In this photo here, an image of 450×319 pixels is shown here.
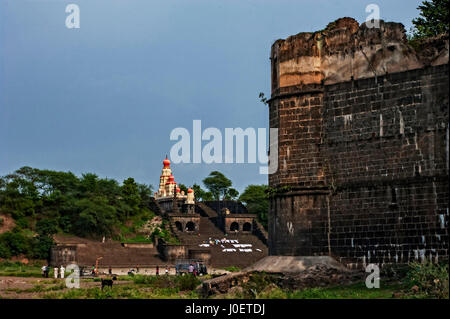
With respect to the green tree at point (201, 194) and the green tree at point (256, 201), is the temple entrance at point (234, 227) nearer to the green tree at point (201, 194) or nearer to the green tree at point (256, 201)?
the green tree at point (256, 201)

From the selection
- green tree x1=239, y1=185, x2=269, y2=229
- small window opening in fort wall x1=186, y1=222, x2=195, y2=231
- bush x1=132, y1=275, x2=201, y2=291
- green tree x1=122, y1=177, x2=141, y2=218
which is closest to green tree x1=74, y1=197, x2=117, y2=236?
green tree x1=122, y1=177, x2=141, y2=218

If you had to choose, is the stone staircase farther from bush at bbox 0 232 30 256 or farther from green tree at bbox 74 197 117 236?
Result: bush at bbox 0 232 30 256

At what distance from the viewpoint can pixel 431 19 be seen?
31.0 meters

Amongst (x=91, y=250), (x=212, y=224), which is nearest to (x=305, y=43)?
(x=91, y=250)

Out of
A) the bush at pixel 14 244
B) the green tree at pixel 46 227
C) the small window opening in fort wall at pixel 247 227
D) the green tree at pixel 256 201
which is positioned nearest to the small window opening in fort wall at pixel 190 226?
the small window opening in fort wall at pixel 247 227

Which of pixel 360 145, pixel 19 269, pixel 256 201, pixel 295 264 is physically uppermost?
pixel 256 201

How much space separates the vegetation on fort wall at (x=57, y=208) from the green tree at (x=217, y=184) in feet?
103

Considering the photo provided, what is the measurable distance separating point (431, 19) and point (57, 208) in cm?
3609

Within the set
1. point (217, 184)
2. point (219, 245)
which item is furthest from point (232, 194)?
point (219, 245)

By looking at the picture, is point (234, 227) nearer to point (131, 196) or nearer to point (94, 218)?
point (131, 196)

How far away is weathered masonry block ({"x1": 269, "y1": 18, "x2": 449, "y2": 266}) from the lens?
1952cm

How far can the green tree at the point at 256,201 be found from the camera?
72.5m
